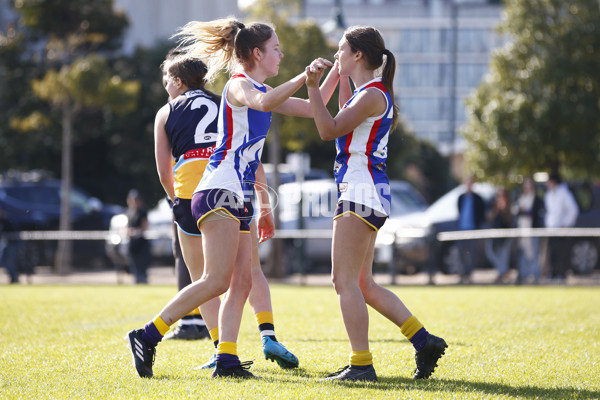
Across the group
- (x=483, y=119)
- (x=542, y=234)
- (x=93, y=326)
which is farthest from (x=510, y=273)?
(x=93, y=326)

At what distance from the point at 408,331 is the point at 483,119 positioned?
18169 mm

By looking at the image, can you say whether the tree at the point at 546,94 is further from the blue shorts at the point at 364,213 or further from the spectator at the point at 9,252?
the blue shorts at the point at 364,213

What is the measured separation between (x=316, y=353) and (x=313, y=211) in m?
13.1

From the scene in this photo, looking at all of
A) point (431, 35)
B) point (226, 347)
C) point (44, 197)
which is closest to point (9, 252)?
point (44, 197)

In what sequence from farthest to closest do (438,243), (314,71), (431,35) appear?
(431,35) → (438,243) → (314,71)

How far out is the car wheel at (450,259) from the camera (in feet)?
53.6

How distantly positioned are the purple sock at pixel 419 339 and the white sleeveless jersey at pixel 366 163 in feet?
2.61

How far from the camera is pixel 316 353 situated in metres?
6.39

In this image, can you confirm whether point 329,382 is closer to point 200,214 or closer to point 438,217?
point 200,214

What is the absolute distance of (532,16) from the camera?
72.1 feet

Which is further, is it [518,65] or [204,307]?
[518,65]

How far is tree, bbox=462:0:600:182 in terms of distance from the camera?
21609mm

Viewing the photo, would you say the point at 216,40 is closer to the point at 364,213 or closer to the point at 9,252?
the point at 364,213

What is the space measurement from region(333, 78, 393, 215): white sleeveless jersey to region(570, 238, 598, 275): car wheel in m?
11.3
